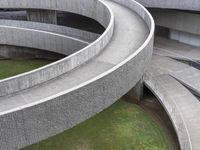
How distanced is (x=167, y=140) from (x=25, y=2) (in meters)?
16.5

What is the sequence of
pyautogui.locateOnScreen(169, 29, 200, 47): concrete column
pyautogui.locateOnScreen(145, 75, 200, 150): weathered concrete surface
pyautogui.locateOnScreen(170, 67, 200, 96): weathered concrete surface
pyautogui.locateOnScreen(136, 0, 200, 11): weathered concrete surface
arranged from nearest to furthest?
pyautogui.locateOnScreen(145, 75, 200, 150): weathered concrete surface < pyautogui.locateOnScreen(170, 67, 200, 96): weathered concrete surface < pyautogui.locateOnScreen(136, 0, 200, 11): weathered concrete surface < pyautogui.locateOnScreen(169, 29, 200, 47): concrete column

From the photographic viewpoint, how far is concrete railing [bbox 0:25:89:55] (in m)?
25.3

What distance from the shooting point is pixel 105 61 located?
58.1ft

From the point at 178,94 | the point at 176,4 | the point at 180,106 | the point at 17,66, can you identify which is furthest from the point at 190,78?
the point at 17,66

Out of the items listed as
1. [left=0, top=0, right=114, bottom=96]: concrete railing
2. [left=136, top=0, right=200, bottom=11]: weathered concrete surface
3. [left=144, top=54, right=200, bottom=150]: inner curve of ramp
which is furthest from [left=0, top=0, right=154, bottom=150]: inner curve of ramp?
[left=136, top=0, right=200, bottom=11]: weathered concrete surface

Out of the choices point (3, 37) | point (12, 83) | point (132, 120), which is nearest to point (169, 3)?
point (132, 120)

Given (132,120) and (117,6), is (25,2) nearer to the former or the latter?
(117,6)

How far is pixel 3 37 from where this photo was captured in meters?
27.3

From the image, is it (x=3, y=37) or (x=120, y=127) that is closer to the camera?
(x=120, y=127)

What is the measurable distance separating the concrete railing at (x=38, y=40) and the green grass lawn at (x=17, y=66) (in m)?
1.71

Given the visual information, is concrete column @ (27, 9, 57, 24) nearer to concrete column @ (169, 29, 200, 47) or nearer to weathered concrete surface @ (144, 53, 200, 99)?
weathered concrete surface @ (144, 53, 200, 99)

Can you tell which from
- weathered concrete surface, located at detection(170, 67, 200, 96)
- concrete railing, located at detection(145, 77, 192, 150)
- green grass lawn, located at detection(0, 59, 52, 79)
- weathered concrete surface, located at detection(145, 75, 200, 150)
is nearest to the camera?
concrete railing, located at detection(145, 77, 192, 150)

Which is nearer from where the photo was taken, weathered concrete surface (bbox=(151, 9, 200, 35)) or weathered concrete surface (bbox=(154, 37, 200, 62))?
weathered concrete surface (bbox=(154, 37, 200, 62))

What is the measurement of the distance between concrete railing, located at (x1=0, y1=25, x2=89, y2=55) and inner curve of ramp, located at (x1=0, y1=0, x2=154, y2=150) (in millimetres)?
5892
